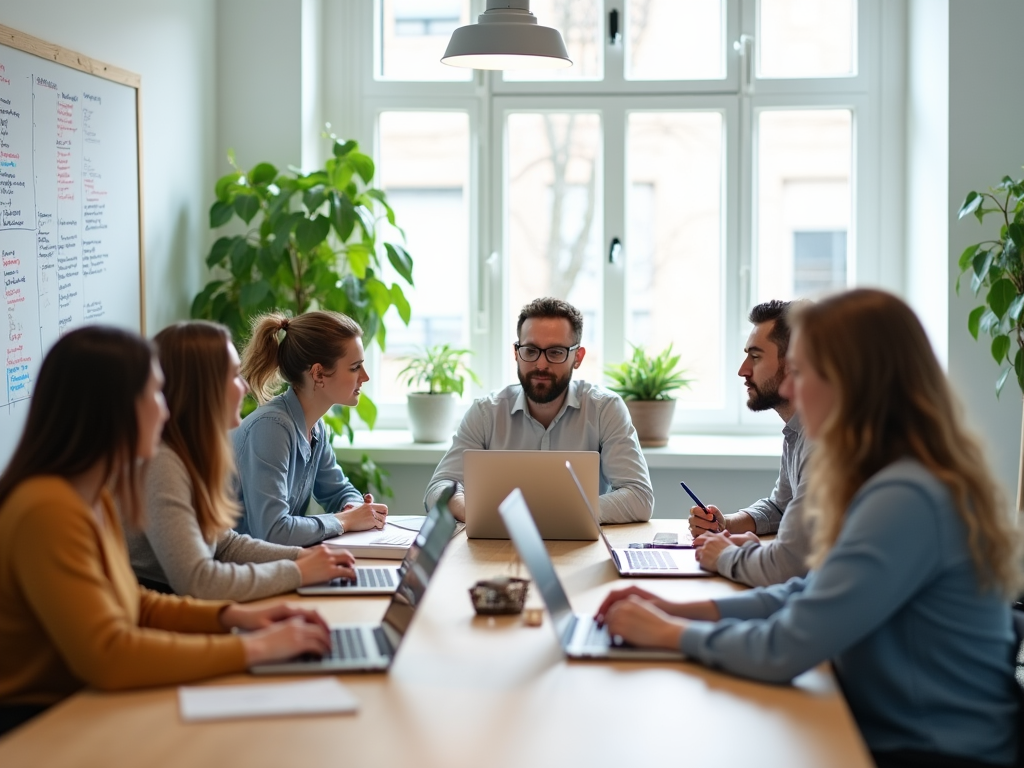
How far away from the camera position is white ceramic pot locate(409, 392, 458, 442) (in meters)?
4.38

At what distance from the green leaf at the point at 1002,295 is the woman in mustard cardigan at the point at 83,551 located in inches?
104

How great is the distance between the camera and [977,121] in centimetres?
395

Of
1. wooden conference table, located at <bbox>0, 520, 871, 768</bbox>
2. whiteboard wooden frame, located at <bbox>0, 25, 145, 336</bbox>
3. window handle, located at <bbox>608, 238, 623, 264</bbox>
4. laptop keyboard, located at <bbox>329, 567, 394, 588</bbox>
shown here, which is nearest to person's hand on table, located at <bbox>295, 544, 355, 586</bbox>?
laptop keyboard, located at <bbox>329, 567, 394, 588</bbox>

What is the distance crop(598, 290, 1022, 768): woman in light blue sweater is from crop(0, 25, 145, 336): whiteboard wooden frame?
2272 mm

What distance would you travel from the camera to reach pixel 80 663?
1.56m

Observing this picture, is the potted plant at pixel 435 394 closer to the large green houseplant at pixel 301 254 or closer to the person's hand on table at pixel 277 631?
the large green houseplant at pixel 301 254

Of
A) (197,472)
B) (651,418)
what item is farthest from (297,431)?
(651,418)

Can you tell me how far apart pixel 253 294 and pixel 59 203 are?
2.85 feet

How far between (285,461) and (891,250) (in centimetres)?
281

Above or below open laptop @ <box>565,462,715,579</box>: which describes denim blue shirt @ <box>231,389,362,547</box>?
above

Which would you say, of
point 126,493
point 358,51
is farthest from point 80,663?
point 358,51

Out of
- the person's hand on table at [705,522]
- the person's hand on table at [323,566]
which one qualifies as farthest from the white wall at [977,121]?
the person's hand on table at [323,566]

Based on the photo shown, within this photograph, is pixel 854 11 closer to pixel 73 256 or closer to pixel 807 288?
pixel 807 288

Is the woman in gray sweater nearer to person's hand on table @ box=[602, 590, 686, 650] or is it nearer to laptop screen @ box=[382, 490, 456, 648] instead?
laptop screen @ box=[382, 490, 456, 648]
